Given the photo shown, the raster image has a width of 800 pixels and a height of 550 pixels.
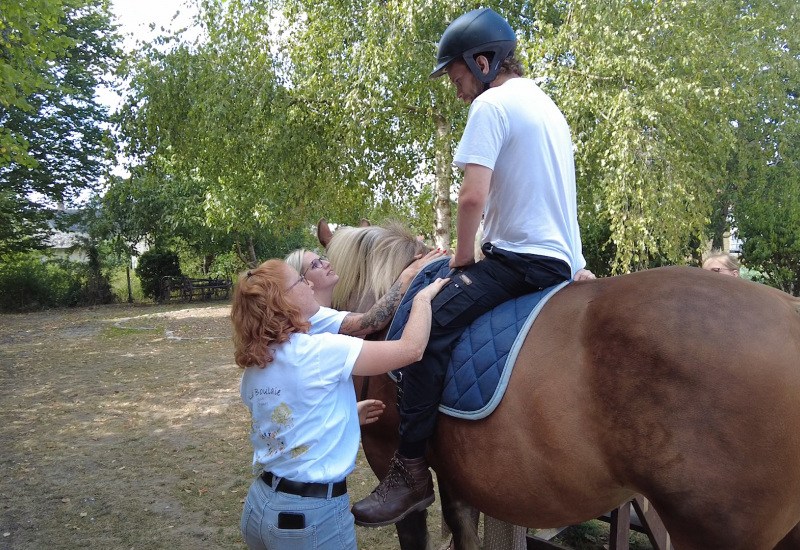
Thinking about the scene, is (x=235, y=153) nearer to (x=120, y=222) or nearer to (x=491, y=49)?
(x=491, y=49)

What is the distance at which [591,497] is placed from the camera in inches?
76.2

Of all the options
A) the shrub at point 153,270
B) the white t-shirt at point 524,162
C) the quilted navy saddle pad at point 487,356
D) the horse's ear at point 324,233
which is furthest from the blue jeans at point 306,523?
the shrub at point 153,270

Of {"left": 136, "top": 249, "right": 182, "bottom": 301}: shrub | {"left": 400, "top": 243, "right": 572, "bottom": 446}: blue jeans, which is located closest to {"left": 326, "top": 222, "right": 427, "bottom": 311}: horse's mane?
{"left": 400, "top": 243, "right": 572, "bottom": 446}: blue jeans

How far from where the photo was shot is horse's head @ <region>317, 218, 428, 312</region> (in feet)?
9.91

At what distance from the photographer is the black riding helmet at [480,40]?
7.32ft

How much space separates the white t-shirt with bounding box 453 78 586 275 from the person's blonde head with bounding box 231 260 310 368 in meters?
0.84

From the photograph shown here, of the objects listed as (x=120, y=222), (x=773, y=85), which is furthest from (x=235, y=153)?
(x=120, y=222)

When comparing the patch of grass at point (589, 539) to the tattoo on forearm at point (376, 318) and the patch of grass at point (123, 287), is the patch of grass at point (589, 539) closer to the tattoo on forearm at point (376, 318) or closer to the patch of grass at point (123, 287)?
the tattoo on forearm at point (376, 318)

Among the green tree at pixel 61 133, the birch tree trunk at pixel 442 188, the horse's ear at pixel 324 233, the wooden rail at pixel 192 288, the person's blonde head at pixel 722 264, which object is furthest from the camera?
the wooden rail at pixel 192 288

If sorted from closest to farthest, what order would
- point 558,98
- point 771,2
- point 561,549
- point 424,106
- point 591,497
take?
1. point 591,497
2. point 561,549
3. point 558,98
4. point 424,106
5. point 771,2

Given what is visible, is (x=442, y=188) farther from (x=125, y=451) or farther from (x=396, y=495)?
(x=396, y=495)

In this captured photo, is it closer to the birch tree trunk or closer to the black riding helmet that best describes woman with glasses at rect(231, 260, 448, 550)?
the black riding helmet

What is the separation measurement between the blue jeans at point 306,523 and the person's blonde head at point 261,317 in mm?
499

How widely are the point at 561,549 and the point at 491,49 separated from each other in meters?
3.11
